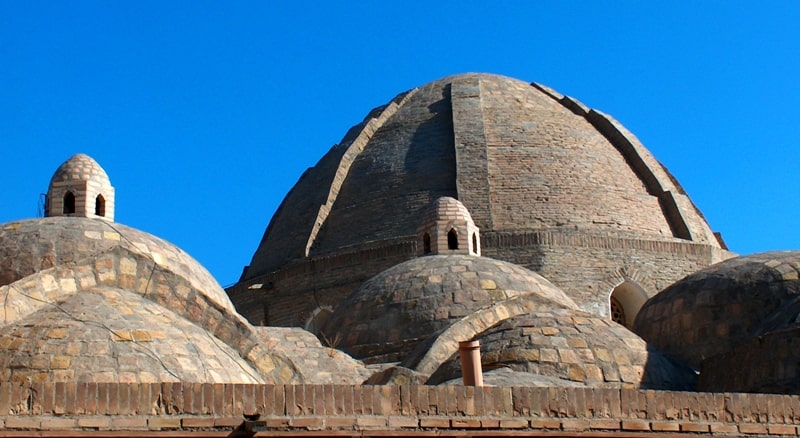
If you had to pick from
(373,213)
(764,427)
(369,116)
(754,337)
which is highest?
(369,116)

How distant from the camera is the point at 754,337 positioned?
17453 millimetres

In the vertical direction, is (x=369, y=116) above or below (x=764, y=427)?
above

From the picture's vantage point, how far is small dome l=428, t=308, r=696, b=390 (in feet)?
55.2

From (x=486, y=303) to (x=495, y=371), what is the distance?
18.1 feet

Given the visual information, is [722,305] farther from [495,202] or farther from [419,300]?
[495,202]

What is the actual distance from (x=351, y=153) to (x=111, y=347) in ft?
55.4

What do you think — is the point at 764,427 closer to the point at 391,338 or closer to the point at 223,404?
the point at 223,404

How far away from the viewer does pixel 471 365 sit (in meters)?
13.0

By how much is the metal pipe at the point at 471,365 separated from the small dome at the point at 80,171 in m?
9.59

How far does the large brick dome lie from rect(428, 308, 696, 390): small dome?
30.3 ft

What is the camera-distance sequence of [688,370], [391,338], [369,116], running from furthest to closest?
[369,116] → [391,338] → [688,370]

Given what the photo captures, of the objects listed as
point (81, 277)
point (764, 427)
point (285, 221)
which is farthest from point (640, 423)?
point (285, 221)

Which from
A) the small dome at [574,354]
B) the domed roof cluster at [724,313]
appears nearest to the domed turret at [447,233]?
the domed roof cluster at [724,313]

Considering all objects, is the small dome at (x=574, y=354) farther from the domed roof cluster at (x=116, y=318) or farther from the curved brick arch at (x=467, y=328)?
the domed roof cluster at (x=116, y=318)
